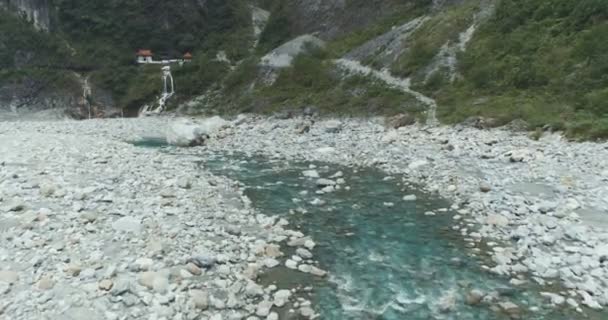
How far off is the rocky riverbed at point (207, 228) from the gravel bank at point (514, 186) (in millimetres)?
49

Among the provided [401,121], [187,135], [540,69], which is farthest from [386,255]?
[540,69]

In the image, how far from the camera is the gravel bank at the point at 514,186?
8.89 metres

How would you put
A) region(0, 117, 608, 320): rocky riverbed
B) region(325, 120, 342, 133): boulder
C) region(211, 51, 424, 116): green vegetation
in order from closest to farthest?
region(0, 117, 608, 320): rocky riverbed → region(325, 120, 342, 133): boulder → region(211, 51, 424, 116): green vegetation

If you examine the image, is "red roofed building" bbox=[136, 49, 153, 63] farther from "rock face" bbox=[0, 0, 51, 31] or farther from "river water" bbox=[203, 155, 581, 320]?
"river water" bbox=[203, 155, 581, 320]

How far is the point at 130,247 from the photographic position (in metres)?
9.43

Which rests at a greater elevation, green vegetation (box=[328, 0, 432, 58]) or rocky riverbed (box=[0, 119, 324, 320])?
green vegetation (box=[328, 0, 432, 58])

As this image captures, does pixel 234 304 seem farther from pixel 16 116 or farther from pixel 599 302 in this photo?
pixel 16 116

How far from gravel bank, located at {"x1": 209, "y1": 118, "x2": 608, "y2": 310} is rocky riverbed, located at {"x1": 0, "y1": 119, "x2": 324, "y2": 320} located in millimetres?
4945

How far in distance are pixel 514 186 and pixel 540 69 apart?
16.4 m

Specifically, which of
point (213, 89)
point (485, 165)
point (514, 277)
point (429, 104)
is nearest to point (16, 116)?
point (213, 89)

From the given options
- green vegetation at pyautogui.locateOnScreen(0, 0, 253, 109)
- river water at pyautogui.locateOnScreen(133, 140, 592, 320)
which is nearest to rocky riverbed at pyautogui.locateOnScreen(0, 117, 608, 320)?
river water at pyautogui.locateOnScreen(133, 140, 592, 320)

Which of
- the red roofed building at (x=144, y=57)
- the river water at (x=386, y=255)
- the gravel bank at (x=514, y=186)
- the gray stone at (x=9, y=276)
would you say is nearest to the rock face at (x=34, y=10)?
the red roofed building at (x=144, y=57)

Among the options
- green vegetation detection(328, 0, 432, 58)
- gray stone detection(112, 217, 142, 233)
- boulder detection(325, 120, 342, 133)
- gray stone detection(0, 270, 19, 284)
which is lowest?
gray stone detection(0, 270, 19, 284)

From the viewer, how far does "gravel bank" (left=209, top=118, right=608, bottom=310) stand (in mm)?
8891
